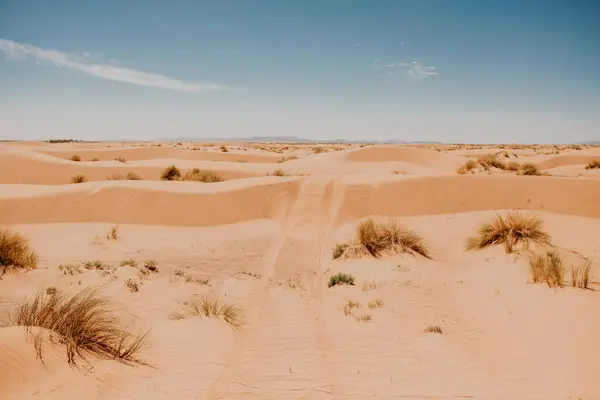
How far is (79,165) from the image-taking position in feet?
73.6

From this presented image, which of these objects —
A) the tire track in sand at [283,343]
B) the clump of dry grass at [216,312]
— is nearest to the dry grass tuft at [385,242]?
the tire track in sand at [283,343]

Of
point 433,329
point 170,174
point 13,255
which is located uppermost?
point 170,174

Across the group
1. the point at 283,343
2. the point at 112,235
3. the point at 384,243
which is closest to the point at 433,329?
the point at 283,343

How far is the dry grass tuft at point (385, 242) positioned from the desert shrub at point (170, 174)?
1369 cm

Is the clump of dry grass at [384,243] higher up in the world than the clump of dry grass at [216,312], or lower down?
higher up

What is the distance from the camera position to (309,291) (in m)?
7.45

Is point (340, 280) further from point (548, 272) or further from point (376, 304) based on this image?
point (548, 272)

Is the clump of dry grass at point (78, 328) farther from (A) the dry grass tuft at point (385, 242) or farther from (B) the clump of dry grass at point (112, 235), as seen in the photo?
(B) the clump of dry grass at point (112, 235)

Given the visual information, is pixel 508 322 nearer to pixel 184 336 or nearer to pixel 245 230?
pixel 184 336

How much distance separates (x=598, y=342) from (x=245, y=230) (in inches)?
367

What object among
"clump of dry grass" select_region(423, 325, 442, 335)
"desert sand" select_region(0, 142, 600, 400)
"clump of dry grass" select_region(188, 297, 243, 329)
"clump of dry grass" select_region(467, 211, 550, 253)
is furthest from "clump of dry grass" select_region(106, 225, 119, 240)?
"clump of dry grass" select_region(467, 211, 550, 253)

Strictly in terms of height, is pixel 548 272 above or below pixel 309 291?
above

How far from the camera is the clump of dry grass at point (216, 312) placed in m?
5.66

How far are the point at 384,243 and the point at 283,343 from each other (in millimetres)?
5067
